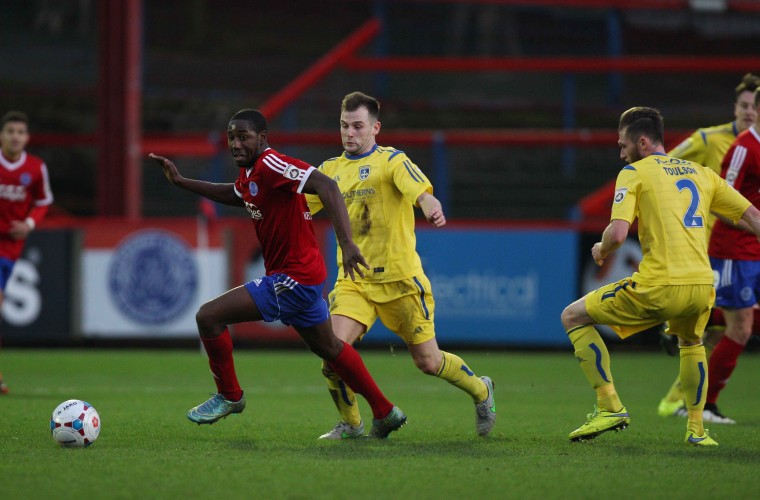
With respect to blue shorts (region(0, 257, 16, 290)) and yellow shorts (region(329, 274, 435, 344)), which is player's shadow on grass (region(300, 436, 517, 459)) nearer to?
yellow shorts (region(329, 274, 435, 344))

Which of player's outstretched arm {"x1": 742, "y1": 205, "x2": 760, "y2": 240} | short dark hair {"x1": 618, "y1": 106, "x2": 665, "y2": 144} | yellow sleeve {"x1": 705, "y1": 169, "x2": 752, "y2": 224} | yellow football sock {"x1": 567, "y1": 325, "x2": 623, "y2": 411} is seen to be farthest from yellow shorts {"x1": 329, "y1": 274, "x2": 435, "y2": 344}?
player's outstretched arm {"x1": 742, "y1": 205, "x2": 760, "y2": 240}

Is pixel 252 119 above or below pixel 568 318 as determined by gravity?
above

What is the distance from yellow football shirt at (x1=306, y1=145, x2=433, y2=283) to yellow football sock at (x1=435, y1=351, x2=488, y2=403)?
0.56m

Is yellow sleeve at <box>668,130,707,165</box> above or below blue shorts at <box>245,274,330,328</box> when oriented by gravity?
above

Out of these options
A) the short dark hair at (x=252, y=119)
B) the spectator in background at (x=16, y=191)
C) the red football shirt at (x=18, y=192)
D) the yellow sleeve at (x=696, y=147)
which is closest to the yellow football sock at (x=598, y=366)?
the short dark hair at (x=252, y=119)

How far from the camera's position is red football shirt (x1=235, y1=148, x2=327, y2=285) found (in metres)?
6.36

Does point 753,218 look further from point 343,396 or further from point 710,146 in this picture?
point 343,396

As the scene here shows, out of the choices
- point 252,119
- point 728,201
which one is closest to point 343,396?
point 252,119

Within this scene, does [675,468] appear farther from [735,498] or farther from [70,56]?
[70,56]

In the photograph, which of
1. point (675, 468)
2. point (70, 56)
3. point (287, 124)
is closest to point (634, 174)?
point (675, 468)

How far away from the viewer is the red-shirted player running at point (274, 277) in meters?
6.36

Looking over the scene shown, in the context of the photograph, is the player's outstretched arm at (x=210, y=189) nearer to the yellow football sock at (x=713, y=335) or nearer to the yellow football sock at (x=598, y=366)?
the yellow football sock at (x=598, y=366)

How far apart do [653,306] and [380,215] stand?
5.45 feet

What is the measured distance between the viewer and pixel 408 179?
6.58 m
